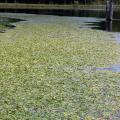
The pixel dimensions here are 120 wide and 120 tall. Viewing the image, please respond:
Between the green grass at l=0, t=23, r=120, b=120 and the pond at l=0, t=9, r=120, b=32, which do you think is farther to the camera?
the pond at l=0, t=9, r=120, b=32

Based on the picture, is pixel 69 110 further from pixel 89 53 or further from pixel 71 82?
pixel 89 53

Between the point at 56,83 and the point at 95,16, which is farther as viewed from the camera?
the point at 95,16

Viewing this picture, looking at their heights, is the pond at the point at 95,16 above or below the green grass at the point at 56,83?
below

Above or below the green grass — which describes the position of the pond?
below

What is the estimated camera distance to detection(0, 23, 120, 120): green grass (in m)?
7.01

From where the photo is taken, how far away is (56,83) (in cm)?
918

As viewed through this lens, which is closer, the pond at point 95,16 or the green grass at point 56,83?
the green grass at point 56,83

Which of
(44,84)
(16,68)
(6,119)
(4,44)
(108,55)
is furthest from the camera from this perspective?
(4,44)

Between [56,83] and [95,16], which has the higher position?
[56,83]

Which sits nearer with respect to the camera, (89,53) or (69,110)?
(69,110)

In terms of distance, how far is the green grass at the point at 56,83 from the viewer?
23.0 ft

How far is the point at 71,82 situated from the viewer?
9.35m

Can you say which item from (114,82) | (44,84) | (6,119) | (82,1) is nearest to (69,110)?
(6,119)

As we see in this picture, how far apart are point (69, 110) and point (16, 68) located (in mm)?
3948
